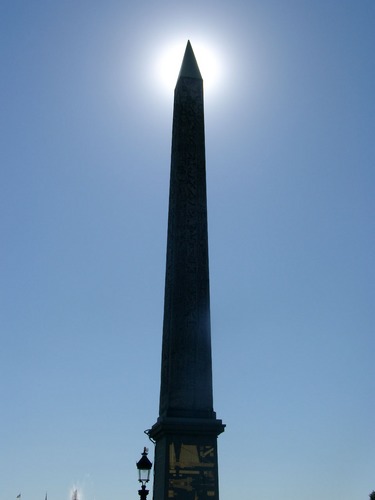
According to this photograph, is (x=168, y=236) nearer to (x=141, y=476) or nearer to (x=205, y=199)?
(x=205, y=199)

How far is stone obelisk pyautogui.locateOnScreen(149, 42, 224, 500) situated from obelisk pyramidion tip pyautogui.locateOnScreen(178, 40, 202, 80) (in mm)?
333

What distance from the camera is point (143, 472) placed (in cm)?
1395

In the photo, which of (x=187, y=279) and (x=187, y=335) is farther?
(x=187, y=279)

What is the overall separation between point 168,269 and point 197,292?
1.10 meters

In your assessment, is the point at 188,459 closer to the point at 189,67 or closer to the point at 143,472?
the point at 143,472

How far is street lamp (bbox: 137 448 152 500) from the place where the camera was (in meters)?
13.8

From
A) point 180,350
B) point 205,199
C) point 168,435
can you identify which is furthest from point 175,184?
point 168,435

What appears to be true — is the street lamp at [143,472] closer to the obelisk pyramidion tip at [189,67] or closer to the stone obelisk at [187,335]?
the stone obelisk at [187,335]

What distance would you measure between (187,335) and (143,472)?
307 cm

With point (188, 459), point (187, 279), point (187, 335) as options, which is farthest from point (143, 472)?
point (187, 279)

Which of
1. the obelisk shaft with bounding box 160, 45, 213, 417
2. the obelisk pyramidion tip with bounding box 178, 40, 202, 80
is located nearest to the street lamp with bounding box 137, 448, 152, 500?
the obelisk shaft with bounding box 160, 45, 213, 417

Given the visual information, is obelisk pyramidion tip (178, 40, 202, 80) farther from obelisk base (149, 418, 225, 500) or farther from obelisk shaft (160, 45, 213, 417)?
obelisk base (149, 418, 225, 500)

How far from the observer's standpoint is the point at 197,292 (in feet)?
48.9

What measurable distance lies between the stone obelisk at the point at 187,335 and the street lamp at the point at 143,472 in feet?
0.73
